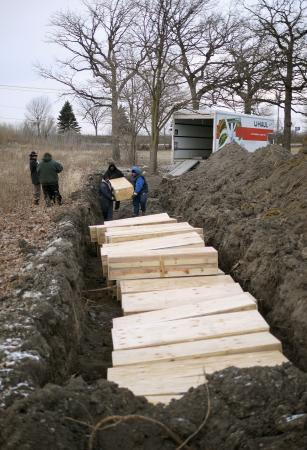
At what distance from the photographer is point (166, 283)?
6887 millimetres

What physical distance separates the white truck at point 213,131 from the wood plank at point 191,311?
13.5 metres

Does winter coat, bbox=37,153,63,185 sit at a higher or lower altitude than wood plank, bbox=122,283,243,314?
higher

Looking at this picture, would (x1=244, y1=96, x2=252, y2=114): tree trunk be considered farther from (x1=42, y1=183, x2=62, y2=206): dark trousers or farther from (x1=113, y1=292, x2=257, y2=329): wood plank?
(x1=113, y1=292, x2=257, y2=329): wood plank

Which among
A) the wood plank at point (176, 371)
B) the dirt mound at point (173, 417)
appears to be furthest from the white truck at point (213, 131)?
the dirt mound at point (173, 417)

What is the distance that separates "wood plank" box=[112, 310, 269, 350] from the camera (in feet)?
16.7

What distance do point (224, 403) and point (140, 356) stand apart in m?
1.53

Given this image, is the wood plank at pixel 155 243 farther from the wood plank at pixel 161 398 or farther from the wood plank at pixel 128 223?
the wood plank at pixel 161 398

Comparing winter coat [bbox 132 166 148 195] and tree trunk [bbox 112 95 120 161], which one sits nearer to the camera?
winter coat [bbox 132 166 148 195]

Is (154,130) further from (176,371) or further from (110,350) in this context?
(176,371)

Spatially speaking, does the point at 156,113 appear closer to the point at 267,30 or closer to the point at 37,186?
the point at 267,30

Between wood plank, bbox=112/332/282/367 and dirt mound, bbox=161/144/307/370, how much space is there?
0.56 meters

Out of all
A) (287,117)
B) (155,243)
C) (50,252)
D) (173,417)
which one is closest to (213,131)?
(287,117)

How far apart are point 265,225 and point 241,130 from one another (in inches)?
533

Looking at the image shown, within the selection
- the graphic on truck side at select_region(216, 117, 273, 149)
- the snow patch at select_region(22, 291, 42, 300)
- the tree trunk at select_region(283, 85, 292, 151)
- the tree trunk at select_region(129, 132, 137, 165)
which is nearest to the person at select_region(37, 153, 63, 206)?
the graphic on truck side at select_region(216, 117, 273, 149)
